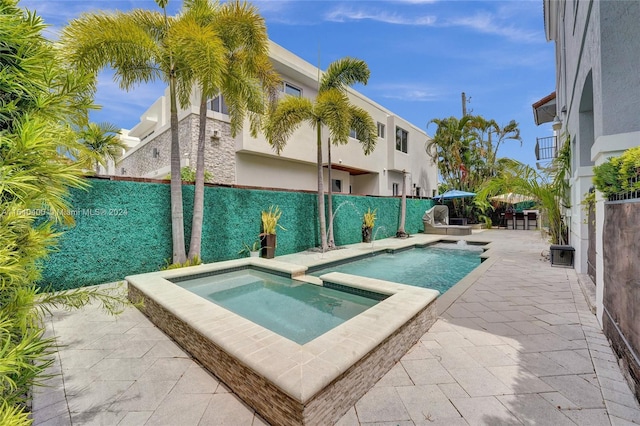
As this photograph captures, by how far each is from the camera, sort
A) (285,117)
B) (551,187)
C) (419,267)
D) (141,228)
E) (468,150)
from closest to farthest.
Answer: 1. (141,228)
2. (419,267)
3. (551,187)
4. (285,117)
5. (468,150)

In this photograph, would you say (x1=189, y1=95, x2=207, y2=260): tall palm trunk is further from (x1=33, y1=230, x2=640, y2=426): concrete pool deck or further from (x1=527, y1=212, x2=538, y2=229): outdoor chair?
(x1=527, y1=212, x2=538, y2=229): outdoor chair

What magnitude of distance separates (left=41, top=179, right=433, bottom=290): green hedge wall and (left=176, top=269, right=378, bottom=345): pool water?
6.03 feet

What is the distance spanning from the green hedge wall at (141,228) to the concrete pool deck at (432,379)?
1.83 m

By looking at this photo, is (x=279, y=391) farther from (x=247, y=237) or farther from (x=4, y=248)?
(x=247, y=237)

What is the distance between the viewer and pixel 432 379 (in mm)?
2770

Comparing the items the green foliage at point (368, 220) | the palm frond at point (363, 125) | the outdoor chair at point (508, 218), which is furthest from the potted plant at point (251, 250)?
the outdoor chair at point (508, 218)

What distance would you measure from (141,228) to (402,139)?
63.8ft

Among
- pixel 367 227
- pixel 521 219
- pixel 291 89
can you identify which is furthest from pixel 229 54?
pixel 521 219

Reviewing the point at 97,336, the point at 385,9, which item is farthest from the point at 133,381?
the point at 385,9

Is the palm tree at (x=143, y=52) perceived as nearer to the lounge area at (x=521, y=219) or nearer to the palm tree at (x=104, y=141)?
the palm tree at (x=104, y=141)

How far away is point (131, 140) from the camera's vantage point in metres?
25.2

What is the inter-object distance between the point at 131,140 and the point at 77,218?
75.6 ft

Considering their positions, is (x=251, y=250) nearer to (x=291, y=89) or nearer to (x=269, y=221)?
(x=269, y=221)

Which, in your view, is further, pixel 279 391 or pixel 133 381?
pixel 133 381
